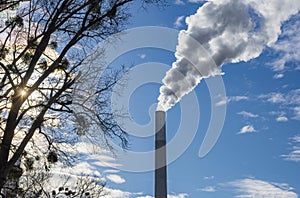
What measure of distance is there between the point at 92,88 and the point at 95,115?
0.71 m

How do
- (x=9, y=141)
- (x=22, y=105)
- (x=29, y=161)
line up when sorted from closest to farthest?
(x=9, y=141) < (x=22, y=105) < (x=29, y=161)

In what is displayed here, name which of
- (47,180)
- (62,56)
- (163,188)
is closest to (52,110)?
(62,56)

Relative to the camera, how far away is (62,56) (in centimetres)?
1194

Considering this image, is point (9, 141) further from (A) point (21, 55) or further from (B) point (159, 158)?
(B) point (159, 158)

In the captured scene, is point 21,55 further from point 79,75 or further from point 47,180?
point 47,180

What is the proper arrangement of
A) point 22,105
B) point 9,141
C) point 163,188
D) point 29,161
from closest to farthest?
point 9,141 < point 22,105 < point 29,161 < point 163,188

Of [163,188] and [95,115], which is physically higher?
[163,188]

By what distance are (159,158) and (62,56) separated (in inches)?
859

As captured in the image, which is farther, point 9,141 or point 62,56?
point 62,56

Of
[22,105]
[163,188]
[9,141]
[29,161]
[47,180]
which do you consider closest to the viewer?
[9,141]

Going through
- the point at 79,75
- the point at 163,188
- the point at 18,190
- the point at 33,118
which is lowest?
the point at 18,190

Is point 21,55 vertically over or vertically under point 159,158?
under

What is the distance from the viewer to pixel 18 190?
1226cm

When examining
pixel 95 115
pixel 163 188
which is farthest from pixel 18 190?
pixel 163 188
